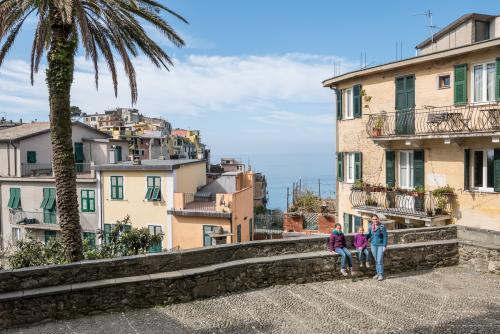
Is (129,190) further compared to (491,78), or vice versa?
(129,190)

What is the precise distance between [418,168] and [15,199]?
29.1 metres

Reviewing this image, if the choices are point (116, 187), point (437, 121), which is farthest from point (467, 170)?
point (116, 187)

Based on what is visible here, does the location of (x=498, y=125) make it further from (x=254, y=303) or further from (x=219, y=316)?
(x=219, y=316)

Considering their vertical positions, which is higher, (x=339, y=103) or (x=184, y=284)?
(x=339, y=103)

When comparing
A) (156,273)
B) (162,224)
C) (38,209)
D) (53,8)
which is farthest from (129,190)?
(156,273)

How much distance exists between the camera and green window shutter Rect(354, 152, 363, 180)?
65.8ft

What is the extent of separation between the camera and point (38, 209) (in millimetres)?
31906

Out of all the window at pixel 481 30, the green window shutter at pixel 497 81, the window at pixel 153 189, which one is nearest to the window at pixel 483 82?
the green window shutter at pixel 497 81

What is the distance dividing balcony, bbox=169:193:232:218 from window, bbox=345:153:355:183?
874cm

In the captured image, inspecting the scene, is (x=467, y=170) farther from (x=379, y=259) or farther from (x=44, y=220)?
(x=44, y=220)

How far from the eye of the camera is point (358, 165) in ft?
66.2

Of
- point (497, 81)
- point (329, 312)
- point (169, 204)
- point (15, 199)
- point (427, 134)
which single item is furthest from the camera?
point (15, 199)

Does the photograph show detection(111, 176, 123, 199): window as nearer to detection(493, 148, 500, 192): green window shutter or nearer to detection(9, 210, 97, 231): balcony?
detection(9, 210, 97, 231): balcony

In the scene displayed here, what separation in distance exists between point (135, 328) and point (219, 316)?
1679 mm
